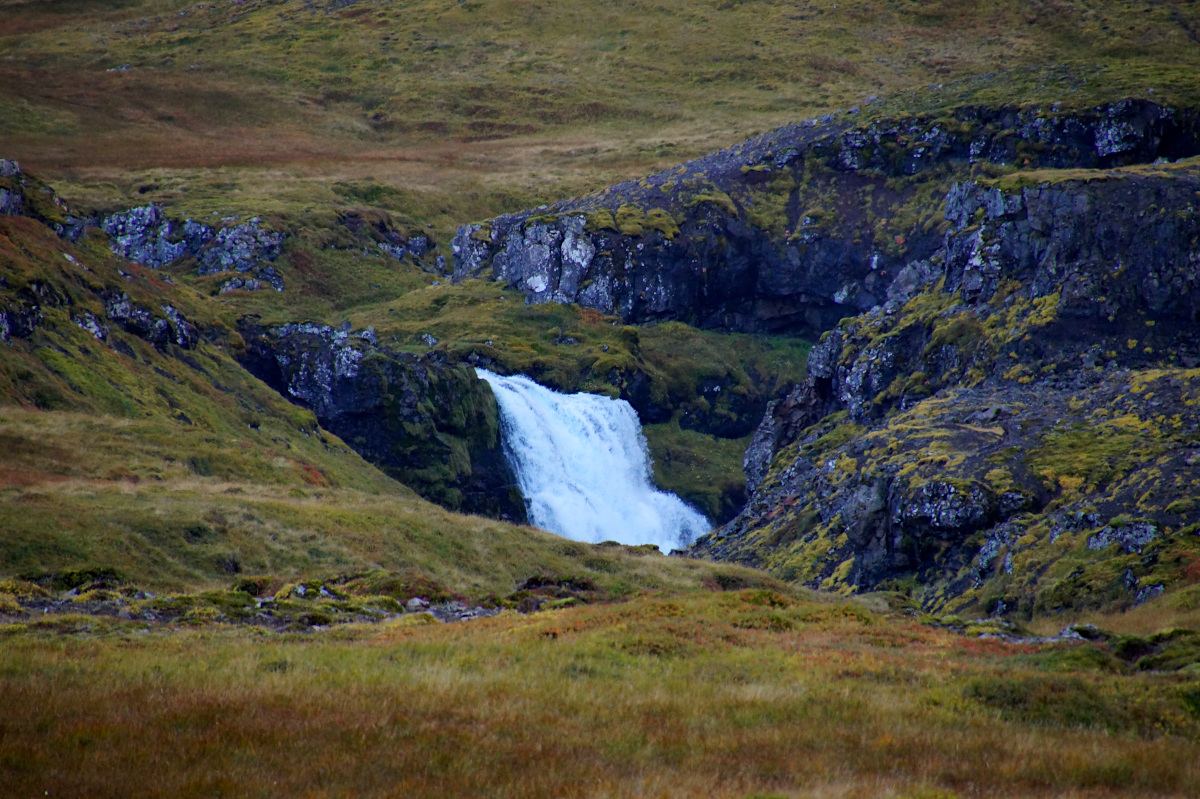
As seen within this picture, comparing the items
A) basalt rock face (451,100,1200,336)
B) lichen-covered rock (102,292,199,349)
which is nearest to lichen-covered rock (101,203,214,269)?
basalt rock face (451,100,1200,336)

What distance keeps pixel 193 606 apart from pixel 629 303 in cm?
10356

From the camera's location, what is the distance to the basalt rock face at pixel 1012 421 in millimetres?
43750

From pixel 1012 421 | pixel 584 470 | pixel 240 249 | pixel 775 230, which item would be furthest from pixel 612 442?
pixel 240 249

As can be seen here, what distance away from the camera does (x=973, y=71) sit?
191m

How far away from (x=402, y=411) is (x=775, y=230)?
63038mm

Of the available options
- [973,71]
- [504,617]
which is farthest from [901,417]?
[973,71]

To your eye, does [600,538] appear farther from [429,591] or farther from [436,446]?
[429,591]

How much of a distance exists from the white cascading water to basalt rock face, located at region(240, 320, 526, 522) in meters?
2.64

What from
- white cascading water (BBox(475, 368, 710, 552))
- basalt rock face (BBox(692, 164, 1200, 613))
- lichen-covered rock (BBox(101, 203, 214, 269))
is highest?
lichen-covered rock (BBox(101, 203, 214, 269))

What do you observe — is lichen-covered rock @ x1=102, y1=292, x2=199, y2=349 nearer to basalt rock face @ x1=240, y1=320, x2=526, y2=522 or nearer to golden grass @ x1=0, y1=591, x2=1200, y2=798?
basalt rock face @ x1=240, y1=320, x2=526, y2=522

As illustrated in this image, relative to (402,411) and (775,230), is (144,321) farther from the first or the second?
(775,230)

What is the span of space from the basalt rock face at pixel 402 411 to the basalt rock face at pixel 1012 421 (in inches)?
961

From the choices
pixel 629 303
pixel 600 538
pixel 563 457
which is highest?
pixel 629 303

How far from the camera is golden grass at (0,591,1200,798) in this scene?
39.9ft
